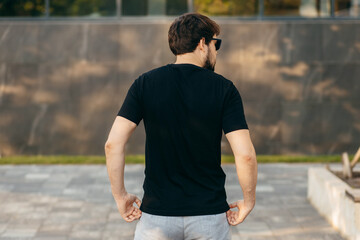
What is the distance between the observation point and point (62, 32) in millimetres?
11914

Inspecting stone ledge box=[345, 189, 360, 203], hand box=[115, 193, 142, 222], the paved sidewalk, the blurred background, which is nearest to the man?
hand box=[115, 193, 142, 222]

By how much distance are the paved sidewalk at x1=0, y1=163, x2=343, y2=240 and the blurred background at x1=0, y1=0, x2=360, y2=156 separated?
1456 millimetres

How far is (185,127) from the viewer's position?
2.51 meters

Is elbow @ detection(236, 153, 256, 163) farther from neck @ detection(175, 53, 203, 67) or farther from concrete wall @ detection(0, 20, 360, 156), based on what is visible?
concrete wall @ detection(0, 20, 360, 156)

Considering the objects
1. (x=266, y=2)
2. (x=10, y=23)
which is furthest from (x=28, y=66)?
(x=266, y=2)

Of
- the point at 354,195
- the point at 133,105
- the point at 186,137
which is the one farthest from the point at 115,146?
the point at 354,195

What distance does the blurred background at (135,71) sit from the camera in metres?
11.9

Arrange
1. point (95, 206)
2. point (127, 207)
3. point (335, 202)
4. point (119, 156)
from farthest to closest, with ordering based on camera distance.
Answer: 1. point (95, 206)
2. point (335, 202)
3. point (127, 207)
4. point (119, 156)

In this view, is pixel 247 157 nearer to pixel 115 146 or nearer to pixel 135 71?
pixel 115 146

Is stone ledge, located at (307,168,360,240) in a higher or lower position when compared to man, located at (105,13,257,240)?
lower

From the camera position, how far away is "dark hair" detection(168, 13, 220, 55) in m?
2.57

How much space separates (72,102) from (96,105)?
533 mm

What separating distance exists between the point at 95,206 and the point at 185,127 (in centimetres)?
523

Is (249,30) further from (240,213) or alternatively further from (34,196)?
(240,213)
